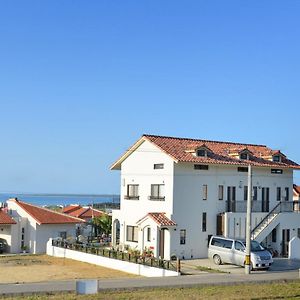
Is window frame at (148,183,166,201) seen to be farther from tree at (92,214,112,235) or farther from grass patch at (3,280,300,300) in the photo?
tree at (92,214,112,235)

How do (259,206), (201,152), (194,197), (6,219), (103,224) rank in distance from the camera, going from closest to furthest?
(194,197), (201,152), (259,206), (6,219), (103,224)

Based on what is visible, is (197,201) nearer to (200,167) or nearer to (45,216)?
(200,167)

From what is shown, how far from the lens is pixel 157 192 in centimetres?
3625

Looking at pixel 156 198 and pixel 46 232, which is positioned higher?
pixel 156 198

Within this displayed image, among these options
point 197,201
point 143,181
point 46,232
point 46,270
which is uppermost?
point 143,181

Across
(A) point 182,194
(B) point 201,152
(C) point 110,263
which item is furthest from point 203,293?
(B) point 201,152

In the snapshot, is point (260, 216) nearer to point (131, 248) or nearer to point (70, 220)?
point (131, 248)

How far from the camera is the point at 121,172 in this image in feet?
131

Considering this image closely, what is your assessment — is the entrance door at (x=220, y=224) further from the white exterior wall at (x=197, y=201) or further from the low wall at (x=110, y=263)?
the low wall at (x=110, y=263)

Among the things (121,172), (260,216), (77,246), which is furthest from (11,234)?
(260,216)

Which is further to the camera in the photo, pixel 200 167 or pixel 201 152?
pixel 201 152

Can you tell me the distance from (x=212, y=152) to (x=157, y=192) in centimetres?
492

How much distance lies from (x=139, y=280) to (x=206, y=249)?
506 inches

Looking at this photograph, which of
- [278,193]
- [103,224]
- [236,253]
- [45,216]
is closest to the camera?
[236,253]
